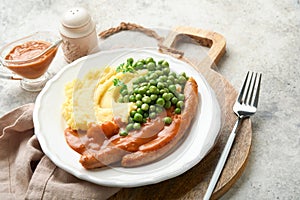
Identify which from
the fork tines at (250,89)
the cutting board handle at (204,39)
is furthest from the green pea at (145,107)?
the cutting board handle at (204,39)

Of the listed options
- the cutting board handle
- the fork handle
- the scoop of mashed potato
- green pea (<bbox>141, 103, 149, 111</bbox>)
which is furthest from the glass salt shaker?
the fork handle

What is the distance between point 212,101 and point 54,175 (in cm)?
119

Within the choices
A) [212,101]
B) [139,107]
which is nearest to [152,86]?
[139,107]

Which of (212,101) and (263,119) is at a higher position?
(212,101)

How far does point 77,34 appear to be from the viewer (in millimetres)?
3955

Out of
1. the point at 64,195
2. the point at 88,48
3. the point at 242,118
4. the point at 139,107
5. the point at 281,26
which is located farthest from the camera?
the point at 281,26

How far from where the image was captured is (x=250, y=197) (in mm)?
3256

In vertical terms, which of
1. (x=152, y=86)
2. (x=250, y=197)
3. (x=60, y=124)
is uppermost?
(x=152, y=86)

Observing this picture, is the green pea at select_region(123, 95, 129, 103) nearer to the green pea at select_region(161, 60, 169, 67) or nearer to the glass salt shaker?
the green pea at select_region(161, 60, 169, 67)

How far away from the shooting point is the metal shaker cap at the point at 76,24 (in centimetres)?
390

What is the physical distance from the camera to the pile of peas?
3289 millimetres

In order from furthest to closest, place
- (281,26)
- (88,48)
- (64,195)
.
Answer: (281,26) → (88,48) → (64,195)

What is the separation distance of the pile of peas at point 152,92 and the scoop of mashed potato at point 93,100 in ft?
0.25

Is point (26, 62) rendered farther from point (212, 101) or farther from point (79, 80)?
point (212, 101)
